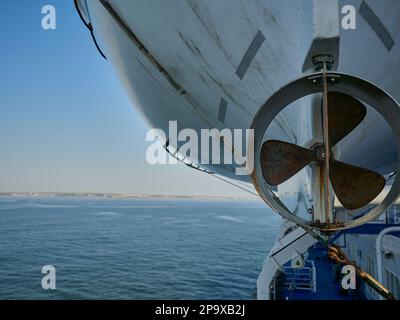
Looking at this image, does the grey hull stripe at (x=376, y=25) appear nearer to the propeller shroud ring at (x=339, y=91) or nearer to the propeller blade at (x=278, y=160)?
the propeller shroud ring at (x=339, y=91)

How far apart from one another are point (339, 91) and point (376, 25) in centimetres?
178

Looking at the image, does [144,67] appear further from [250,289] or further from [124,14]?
[250,289]

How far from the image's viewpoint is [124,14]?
19.2 ft

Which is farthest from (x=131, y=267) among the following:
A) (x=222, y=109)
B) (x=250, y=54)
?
(x=250, y=54)

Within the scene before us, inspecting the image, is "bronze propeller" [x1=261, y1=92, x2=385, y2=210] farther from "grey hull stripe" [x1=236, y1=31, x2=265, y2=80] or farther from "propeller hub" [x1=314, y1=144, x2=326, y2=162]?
"grey hull stripe" [x1=236, y1=31, x2=265, y2=80]

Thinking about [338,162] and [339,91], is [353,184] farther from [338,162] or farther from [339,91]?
[339,91]

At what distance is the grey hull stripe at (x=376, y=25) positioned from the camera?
4309mm

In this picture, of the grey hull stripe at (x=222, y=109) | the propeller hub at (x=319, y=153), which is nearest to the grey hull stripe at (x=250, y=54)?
the grey hull stripe at (x=222, y=109)

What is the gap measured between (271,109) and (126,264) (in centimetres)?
3313

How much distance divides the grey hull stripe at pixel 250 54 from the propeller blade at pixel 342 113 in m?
1.62

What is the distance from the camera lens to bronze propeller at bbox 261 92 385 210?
3.74 meters

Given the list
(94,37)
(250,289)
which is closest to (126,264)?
(250,289)

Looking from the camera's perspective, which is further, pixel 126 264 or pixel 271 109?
pixel 126 264

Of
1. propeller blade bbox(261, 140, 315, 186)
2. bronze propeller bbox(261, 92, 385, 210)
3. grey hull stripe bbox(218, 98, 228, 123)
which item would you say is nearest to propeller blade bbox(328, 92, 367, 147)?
bronze propeller bbox(261, 92, 385, 210)
